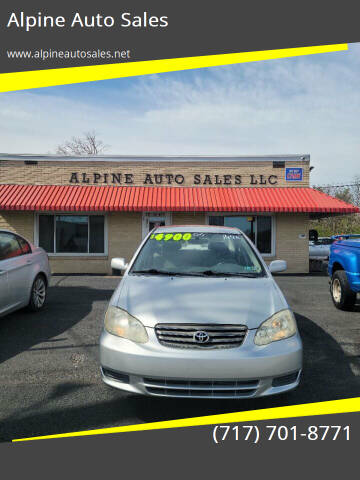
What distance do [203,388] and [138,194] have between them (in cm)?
1227

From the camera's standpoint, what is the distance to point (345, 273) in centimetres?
716

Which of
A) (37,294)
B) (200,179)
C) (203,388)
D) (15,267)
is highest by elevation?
(200,179)

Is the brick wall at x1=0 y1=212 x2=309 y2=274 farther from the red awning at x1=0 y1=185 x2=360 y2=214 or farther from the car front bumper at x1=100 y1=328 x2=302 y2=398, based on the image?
the car front bumper at x1=100 y1=328 x2=302 y2=398

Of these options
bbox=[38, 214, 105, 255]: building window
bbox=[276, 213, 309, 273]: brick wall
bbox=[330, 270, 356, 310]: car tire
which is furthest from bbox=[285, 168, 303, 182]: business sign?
bbox=[330, 270, 356, 310]: car tire

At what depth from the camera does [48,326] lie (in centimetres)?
603

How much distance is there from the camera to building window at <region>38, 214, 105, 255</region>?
49.0 feet

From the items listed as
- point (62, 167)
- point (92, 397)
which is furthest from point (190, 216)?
point (92, 397)

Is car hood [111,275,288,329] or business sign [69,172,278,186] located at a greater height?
business sign [69,172,278,186]

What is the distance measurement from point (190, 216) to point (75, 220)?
16.0ft

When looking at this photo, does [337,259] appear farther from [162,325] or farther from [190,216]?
[190,216]

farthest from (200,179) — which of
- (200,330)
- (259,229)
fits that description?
(200,330)

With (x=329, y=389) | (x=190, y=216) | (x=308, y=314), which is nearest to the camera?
(x=329, y=389)

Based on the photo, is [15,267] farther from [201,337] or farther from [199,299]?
[201,337]

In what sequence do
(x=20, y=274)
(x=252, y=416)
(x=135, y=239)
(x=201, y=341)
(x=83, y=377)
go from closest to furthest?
(x=201, y=341), (x=252, y=416), (x=83, y=377), (x=20, y=274), (x=135, y=239)
